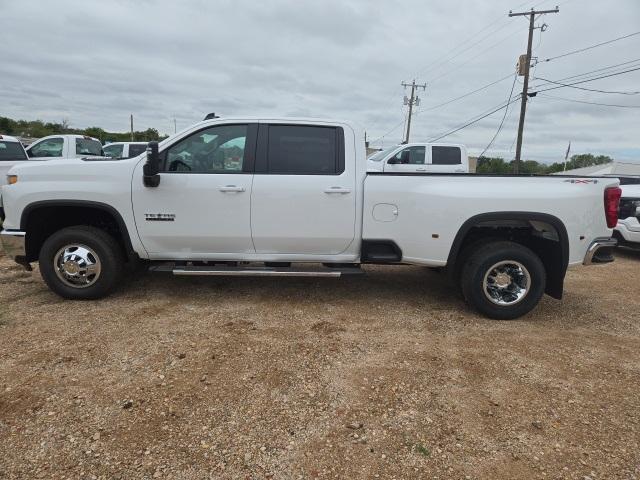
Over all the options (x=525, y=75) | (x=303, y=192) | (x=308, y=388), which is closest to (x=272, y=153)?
(x=303, y=192)

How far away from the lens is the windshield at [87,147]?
12.0 meters

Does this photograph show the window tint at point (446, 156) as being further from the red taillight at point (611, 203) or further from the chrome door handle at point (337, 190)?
the chrome door handle at point (337, 190)

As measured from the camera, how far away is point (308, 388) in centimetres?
300

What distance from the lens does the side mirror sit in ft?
13.3

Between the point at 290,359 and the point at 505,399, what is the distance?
1.52 m

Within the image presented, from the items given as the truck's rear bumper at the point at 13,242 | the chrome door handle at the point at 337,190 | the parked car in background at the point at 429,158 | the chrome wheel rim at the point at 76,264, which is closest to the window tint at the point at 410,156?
the parked car in background at the point at 429,158

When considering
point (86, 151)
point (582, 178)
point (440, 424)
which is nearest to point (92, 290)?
point (440, 424)

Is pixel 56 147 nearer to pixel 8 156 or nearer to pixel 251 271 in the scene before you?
pixel 8 156

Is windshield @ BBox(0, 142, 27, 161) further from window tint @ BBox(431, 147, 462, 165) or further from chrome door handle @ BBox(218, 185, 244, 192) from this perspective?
window tint @ BBox(431, 147, 462, 165)

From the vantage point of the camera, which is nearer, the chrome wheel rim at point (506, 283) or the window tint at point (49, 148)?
the chrome wheel rim at point (506, 283)

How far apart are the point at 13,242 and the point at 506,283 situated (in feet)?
15.7

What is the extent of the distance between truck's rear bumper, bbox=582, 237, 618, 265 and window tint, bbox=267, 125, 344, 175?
2.47 metres

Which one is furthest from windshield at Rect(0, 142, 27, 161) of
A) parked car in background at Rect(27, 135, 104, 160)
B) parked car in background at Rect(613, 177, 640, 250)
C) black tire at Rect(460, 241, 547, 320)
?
parked car in background at Rect(613, 177, 640, 250)

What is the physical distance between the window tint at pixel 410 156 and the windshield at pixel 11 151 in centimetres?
891
